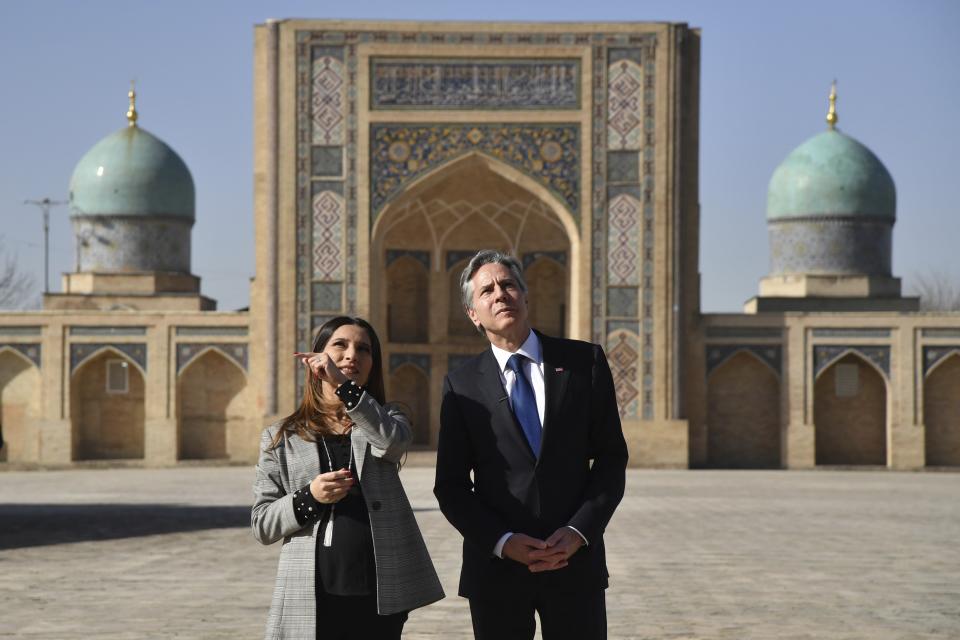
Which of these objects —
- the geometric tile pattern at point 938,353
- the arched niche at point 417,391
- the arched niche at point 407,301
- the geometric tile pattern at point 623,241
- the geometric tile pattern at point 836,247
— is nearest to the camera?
the geometric tile pattern at point 623,241

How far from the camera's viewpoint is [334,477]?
3.47 m

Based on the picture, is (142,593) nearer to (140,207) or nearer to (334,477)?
(334,477)

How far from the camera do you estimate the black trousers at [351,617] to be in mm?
3492

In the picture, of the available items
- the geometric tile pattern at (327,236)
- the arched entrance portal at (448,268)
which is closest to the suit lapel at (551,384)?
the geometric tile pattern at (327,236)

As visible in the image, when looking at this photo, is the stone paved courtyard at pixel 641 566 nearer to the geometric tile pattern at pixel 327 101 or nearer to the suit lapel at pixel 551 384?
the suit lapel at pixel 551 384

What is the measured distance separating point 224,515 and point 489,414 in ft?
31.9

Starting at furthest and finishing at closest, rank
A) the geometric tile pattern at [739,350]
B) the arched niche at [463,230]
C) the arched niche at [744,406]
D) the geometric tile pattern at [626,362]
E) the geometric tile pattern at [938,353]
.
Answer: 1. the arched niche at [463,230]
2. the arched niche at [744,406]
3. the geometric tile pattern at [739,350]
4. the geometric tile pattern at [938,353]
5. the geometric tile pattern at [626,362]

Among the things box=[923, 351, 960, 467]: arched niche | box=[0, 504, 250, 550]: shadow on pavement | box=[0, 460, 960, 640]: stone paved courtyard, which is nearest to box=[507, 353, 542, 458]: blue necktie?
box=[0, 460, 960, 640]: stone paved courtyard

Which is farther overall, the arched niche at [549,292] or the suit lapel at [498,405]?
the arched niche at [549,292]

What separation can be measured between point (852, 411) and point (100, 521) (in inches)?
550

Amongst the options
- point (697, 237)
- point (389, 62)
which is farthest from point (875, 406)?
point (389, 62)

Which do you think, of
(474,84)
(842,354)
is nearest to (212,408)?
(474,84)

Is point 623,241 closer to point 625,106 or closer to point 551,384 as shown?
point 625,106

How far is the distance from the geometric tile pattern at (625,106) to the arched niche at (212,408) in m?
6.83
